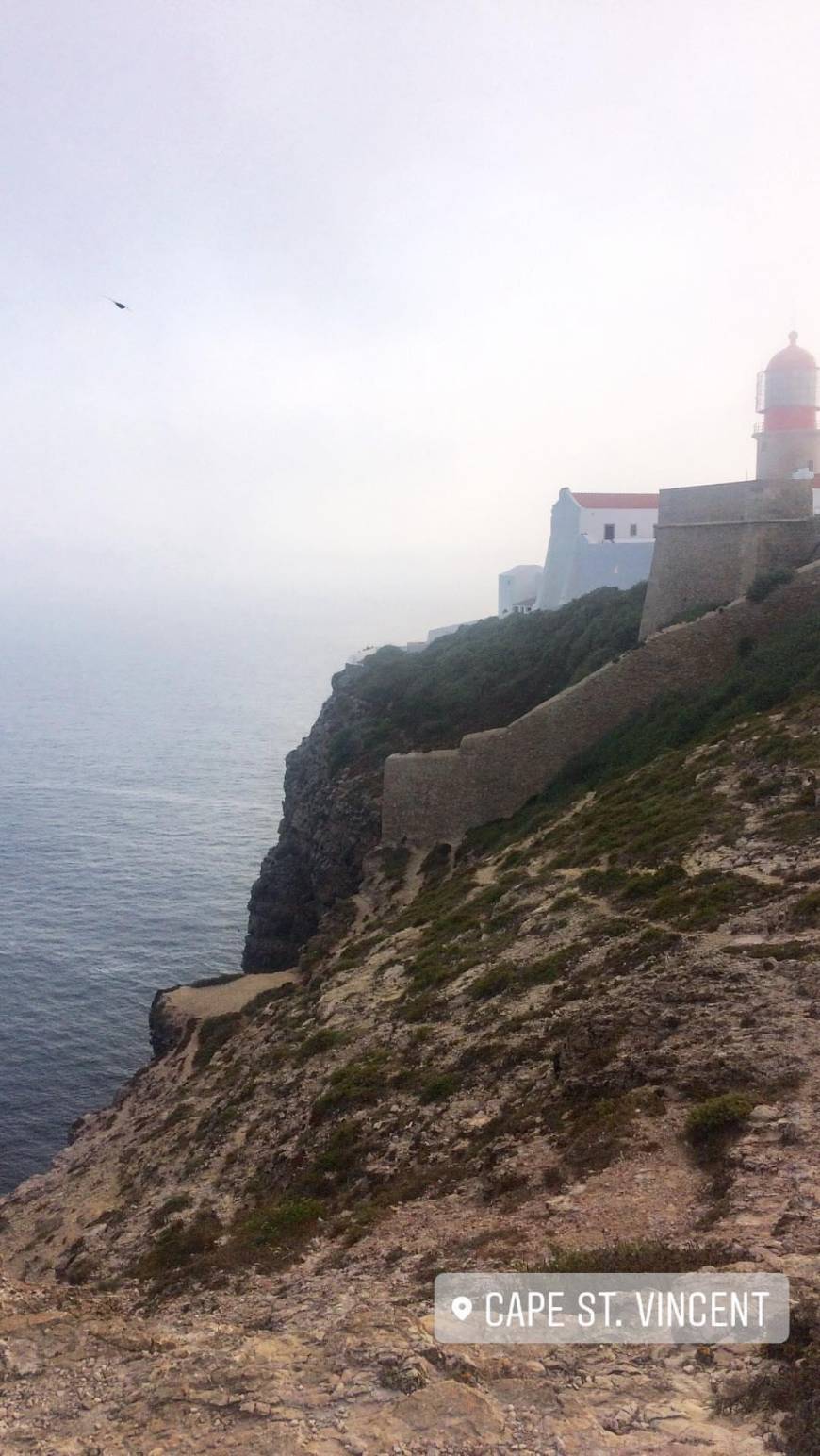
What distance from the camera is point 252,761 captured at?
101 metres

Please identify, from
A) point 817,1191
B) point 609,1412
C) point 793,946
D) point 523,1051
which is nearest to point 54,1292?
point 523,1051

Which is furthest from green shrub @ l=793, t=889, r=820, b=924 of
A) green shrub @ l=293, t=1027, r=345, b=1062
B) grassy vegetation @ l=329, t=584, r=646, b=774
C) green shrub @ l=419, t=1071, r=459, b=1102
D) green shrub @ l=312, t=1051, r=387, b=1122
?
grassy vegetation @ l=329, t=584, r=646, b=774

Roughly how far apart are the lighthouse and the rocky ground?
77.5ft

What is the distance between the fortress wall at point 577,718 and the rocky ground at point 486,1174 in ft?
19.7

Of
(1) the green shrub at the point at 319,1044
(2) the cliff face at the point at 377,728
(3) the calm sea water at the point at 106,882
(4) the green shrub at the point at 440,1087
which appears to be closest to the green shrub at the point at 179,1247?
(4) the green shrub at the point at 440,1087

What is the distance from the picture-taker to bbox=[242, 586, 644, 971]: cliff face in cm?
3647

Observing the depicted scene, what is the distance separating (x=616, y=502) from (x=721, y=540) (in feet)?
69.0

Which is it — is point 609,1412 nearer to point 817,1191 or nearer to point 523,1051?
point 817,1191

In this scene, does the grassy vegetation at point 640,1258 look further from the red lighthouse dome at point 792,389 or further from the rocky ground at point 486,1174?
the red lighthouse dome at point 792,389

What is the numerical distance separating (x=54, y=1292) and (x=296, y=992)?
494 inches

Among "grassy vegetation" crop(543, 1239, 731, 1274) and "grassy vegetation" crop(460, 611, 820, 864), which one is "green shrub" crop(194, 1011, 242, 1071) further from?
"grassy vegetation" crop(543, 1239, 731, 1274)

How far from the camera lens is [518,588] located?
62.9m

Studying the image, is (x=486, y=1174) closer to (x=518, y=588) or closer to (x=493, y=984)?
(x=493, y=984)

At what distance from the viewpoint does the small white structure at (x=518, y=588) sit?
61938 mm
